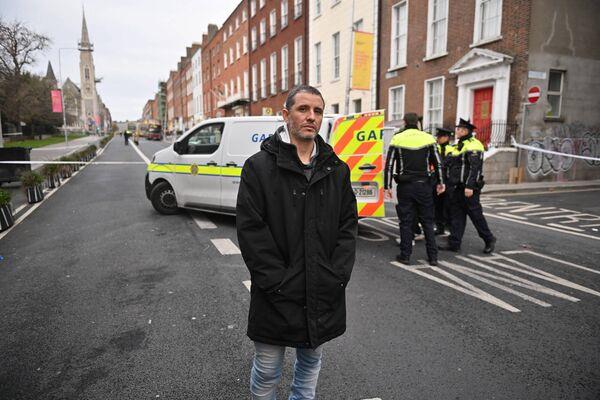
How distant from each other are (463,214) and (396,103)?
569 inches

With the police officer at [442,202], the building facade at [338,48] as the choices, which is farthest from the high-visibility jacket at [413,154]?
the building facade at [338,48]

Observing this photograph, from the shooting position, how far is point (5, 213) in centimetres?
775

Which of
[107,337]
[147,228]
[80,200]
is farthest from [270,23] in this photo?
[107,337]

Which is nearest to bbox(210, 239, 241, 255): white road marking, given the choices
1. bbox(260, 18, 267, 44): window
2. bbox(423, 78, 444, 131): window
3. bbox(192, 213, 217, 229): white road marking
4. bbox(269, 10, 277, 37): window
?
bbox(192, 213, 217, 229): white road marking

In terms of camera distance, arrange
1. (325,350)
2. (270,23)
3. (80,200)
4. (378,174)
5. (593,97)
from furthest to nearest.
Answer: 1. (270,23)
2. (593,97)
3. (80,200)
4. (378,174)
5. (325,350)

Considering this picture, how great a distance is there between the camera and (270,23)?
33594 millimetres

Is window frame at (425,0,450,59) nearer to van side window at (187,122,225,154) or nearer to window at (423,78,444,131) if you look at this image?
window at (423,78,444,131)

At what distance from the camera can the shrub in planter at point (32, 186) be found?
10.4 m

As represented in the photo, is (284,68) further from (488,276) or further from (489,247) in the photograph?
(488,276)

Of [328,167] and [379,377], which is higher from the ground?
[328,167]

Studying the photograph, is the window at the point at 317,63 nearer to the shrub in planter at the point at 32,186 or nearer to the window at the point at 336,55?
the window at the point at 336,55

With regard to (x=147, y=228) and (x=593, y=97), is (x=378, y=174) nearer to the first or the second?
(x=147, y=228)

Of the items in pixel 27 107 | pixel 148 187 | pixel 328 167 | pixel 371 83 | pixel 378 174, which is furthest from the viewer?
pixel 27 107

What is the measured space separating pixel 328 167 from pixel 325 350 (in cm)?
185
